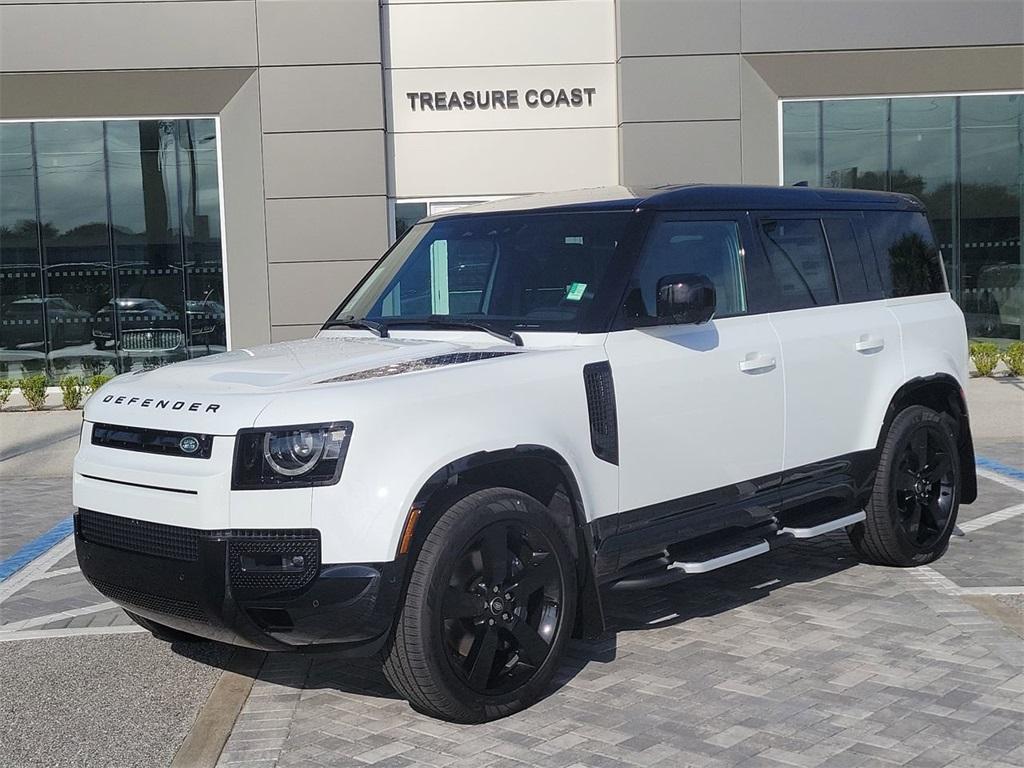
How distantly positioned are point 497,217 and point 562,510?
5.38 feet

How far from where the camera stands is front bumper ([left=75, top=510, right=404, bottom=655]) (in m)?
3.99

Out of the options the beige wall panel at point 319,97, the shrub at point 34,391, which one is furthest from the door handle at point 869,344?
the shrub at point 34,391

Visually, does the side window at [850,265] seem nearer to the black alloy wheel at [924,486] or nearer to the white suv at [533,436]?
the white suv at [533,436]

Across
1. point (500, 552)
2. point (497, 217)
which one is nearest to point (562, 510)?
point (500, 552)

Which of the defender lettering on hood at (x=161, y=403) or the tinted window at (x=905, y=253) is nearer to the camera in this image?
the defender lettering on hood at (x=161, y=403)

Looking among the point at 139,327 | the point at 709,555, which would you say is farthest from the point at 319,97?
the point at 709,555

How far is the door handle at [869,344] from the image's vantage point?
19.9ft

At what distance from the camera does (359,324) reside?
5.55 metres

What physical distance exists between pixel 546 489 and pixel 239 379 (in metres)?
1.27

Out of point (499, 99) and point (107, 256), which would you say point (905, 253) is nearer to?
point (499, 99)

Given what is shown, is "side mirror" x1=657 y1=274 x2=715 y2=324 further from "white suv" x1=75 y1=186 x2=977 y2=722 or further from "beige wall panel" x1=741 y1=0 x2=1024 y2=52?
"beige wall panel" x1=741 y1=0 x2=1024 y2=52

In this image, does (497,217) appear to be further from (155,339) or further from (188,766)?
(155,339)

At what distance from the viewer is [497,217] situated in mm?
5625

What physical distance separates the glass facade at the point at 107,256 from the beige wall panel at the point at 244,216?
0.44 m
